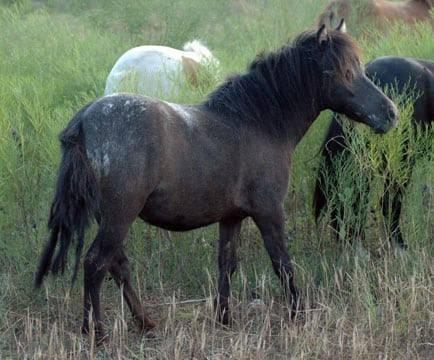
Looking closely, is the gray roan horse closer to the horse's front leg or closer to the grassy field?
the horse's front leg

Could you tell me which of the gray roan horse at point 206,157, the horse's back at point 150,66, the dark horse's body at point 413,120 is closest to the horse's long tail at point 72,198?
the gray roan horse at point 206,157

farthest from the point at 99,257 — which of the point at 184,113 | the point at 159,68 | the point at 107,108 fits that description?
the point at 159,68

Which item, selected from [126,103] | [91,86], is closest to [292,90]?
[126,103]

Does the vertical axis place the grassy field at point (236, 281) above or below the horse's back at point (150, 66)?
below

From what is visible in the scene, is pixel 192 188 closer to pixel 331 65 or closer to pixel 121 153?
pixel 121 153

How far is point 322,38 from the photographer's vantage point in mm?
4906

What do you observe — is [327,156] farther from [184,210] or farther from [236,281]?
[184,210]

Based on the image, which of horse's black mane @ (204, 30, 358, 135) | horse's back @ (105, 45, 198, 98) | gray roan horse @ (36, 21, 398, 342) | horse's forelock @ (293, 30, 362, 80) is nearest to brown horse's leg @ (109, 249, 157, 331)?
gray roan horse @ (36, 21, 398, 342)

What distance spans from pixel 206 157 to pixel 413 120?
208 centimetres

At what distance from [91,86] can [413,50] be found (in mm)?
3071

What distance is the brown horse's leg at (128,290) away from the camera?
459cm

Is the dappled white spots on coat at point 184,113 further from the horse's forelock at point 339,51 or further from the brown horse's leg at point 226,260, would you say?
the horse's forelock at point 339,51

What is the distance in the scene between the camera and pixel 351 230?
18.7 feet

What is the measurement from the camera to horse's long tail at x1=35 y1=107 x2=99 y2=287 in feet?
14.0
